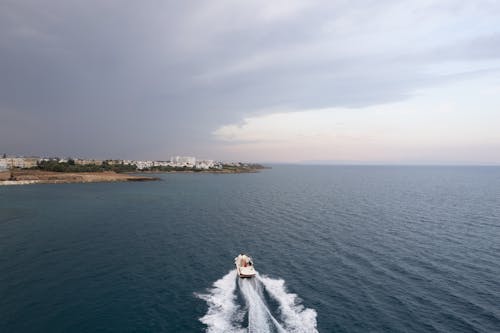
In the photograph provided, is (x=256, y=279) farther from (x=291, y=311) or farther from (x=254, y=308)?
(x=291, y=311)

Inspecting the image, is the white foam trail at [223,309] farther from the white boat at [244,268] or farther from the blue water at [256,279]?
the white boat at [244,268]

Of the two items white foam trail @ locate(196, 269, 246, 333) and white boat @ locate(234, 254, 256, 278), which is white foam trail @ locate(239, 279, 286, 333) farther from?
white foam trail @ locate(196, 269, 246, 333)

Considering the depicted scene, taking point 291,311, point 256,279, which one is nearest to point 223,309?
point 291,311

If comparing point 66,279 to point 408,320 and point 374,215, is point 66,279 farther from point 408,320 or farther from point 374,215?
→ point 374,215

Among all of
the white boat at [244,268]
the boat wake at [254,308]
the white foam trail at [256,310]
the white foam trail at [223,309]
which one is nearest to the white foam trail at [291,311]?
the boat wake at [254,308]

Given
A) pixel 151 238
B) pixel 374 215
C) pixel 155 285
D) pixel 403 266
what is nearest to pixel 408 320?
pixel 403 266

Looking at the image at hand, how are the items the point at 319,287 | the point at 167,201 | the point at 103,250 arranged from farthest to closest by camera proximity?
the point at 167,201 → the point at 103,250 → the point at 319,287

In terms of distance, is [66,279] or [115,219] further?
[115,219]
